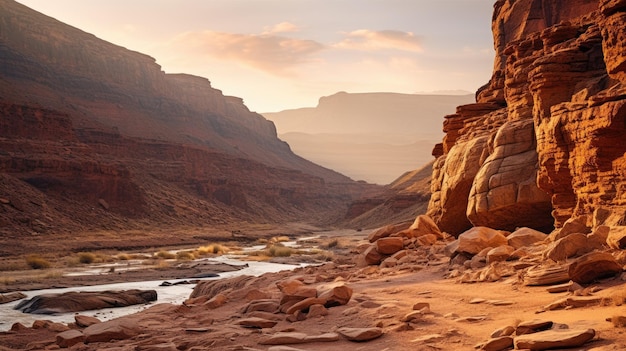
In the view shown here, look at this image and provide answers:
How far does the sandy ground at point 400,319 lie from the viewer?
23.9 ft

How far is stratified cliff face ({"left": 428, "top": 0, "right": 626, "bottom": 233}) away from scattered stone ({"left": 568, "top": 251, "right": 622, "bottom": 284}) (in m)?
2.89

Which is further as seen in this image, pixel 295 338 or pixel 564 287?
pixel 564 287

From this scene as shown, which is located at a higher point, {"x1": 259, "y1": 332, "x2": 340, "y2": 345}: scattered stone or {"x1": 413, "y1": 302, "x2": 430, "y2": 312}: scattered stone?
{"x1": 413, "y1": 302, "x2": 430, "y2": 312}: scattered stone

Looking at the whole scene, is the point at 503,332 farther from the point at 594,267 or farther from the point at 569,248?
the point at 569,248

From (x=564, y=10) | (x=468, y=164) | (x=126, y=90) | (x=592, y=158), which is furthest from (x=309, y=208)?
(x=592, y=158)

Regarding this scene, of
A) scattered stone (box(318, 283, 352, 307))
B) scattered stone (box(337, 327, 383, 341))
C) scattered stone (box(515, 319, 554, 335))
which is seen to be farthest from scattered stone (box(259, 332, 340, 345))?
scattered stone (box(515, 319, 554, 335))

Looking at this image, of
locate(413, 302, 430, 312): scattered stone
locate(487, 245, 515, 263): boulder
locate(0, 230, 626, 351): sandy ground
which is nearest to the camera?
locate(0, 230, 626, 351): sandy ground

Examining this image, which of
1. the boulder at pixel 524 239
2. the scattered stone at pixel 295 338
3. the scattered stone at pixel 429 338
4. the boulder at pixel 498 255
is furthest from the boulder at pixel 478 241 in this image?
the scattered stone at pixel 429 338

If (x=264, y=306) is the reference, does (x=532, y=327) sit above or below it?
above

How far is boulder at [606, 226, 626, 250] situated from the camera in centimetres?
988

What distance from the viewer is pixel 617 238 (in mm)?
10000

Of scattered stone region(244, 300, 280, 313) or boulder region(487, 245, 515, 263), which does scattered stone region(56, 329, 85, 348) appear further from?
boulder region(487, 245, 515, 263)

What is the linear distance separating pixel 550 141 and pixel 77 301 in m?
15.1

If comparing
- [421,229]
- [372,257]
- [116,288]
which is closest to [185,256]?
[116,288]
